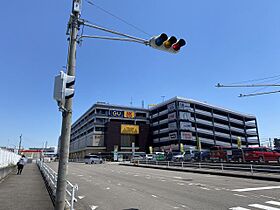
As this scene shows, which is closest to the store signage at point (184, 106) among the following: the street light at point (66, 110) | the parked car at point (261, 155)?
the parked car at point (261, 155)

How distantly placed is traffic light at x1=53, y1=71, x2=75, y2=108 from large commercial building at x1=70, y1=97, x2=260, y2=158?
67420 millimetres

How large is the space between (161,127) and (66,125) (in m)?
77.3

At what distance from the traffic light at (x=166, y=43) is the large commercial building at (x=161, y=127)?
65.7 meters

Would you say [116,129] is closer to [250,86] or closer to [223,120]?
[223,120]

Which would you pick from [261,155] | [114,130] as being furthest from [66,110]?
[114,130]

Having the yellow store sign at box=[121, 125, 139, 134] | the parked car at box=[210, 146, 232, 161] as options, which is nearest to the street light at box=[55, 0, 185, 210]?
the parked car at box=[210, 146, 232, 161]

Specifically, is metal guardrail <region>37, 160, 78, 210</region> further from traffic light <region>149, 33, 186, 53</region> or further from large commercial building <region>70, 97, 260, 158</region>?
large commercial building <region>70, 97, 260, 158</region>

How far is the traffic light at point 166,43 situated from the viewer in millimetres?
6145

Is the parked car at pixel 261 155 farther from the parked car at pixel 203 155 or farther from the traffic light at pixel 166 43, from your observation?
the traffic light at pixel 166 43

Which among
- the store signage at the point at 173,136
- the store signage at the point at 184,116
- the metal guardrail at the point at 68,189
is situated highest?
the store signage at the point at 184,116

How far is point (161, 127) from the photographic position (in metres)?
81.2

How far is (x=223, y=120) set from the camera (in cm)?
8550

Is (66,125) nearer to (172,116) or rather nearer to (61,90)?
(61,90)

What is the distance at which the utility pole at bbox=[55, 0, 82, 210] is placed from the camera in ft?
15.2
